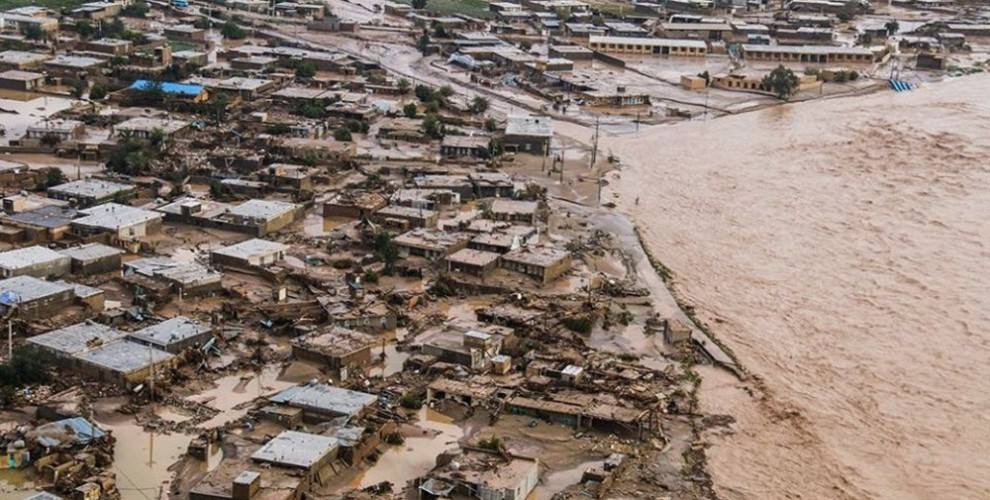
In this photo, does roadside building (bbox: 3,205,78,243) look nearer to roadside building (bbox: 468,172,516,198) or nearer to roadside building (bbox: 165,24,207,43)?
roadside building (bbox: 468,172,516,198)

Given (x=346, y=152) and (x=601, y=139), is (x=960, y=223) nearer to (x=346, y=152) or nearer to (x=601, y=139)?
(x=601, y=139)

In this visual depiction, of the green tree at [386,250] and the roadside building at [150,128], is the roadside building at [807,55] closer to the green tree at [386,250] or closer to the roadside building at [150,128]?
the roadside building at [150,128]

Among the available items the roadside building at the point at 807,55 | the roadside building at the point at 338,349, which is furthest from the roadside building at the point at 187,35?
the roadside building at the point at 338,349

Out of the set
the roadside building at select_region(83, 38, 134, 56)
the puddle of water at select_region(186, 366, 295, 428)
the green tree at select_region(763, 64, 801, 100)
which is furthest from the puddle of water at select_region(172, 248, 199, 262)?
the green tree at select_region(763, 64, 801, 100)

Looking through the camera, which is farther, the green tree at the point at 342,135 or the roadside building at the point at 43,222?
the green tree at the point at 342,135

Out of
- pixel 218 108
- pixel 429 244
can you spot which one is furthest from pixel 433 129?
pixel 429 244

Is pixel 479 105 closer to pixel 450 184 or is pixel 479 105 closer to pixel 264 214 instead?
pixel 450 184

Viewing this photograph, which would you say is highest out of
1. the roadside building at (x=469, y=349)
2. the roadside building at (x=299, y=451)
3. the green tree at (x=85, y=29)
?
the green tree at (x=85, y=29)
